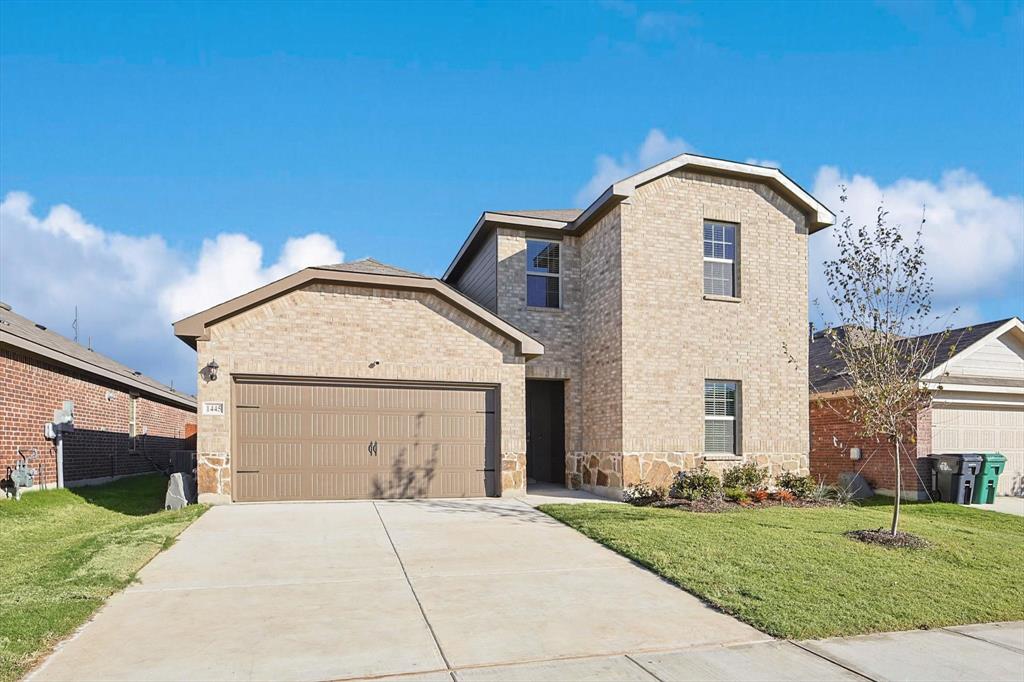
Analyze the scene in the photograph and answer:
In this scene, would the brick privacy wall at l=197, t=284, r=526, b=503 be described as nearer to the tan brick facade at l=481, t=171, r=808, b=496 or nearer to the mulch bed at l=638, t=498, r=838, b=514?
the tan brick facade at l=481, t=171, r=808, b=496

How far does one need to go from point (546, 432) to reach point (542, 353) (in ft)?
9.94

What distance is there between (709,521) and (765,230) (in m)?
7.38

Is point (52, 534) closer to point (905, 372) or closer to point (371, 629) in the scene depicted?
point (371, 629)

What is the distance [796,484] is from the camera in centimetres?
→ 1430

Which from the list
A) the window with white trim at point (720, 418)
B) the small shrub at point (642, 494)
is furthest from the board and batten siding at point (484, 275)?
the window with white trim at point (720, 418)

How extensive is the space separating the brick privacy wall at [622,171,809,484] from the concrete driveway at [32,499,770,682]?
5.08m

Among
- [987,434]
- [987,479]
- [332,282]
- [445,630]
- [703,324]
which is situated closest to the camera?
[445,630]

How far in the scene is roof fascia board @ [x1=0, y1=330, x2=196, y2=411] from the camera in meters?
13.2

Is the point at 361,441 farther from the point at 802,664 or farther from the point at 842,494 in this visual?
the point at 842,494

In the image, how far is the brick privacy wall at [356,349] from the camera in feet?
40.9

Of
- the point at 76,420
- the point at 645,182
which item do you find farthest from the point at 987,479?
the point at 76,420

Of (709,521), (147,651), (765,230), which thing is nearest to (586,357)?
(765,230)

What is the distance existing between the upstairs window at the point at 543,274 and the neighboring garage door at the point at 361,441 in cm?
299

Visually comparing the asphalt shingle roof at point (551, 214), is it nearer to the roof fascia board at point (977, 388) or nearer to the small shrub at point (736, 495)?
the small shrub at point (736, 495)
